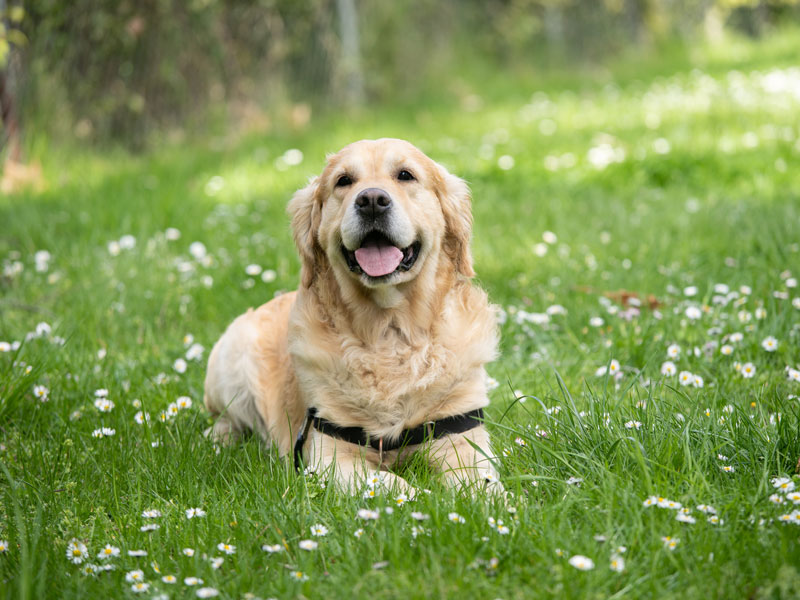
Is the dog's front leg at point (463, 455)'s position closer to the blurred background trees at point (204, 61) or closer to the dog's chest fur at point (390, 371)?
the dog's chest fur at point (390, 371)

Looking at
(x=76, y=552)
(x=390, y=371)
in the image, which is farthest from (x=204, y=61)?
(x=76, y=552)

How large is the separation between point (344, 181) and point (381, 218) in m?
0.35

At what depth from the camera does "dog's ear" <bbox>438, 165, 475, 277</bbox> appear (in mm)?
3276

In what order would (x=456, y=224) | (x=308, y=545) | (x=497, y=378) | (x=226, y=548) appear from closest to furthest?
(x=308, y=545) → (x=226, y=548) → (x=456, y=224) → (x=497, y=378)

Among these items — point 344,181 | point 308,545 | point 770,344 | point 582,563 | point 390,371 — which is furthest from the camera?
point 770,344

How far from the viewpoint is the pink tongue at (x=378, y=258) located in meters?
2.96

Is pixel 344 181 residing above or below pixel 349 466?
above

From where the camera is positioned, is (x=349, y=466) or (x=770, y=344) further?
(x=770, y=344)

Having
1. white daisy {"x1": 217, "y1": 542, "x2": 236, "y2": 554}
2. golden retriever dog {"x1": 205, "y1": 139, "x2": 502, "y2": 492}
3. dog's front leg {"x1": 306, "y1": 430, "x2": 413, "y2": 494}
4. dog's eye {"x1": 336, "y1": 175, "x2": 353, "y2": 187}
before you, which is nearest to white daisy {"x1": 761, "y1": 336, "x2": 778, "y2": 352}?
golden retriever dog {"x1": 205, "y1": 139, "x2": 502, "y2": 492}

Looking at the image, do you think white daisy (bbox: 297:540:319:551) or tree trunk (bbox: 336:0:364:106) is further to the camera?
tree trunk (bbox: 336:0:364:106)

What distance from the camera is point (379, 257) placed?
118 inches

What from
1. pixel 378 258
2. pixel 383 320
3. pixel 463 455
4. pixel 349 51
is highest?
pixel 349 51

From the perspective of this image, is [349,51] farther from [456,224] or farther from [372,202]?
[372,202]

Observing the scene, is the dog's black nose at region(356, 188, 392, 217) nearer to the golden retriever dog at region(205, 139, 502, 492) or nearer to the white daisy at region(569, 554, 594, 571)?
the golden retriever dog at region(205, 139, 502, 492)
